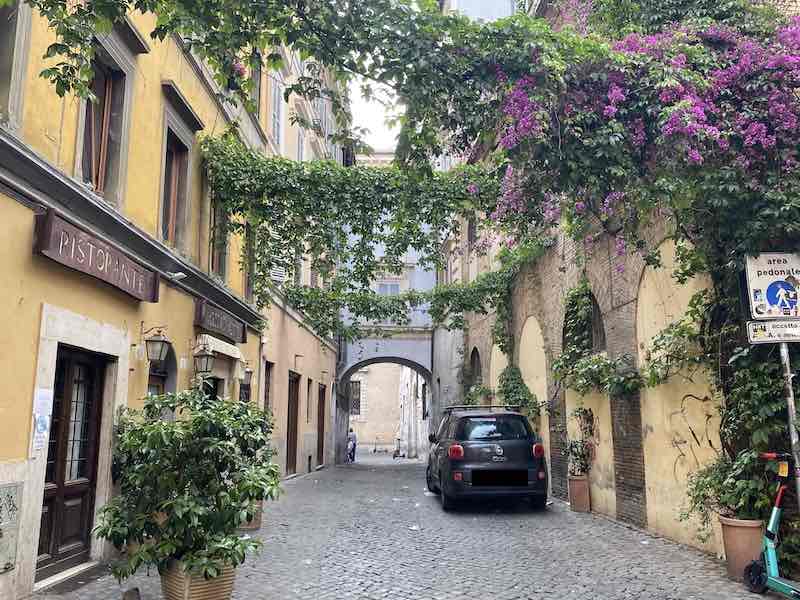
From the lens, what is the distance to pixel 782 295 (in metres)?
6.31

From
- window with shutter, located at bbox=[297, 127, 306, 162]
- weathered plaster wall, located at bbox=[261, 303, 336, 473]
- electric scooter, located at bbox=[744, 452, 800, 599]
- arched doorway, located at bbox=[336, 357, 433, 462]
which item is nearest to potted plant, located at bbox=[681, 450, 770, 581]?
electric scooter, located at bbox=[744, 452, 800, 599]

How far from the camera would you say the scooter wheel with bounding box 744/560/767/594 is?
18.9ft

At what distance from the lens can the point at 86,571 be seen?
6.66m

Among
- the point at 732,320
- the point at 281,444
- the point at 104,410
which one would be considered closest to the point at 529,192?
the point at 732,320

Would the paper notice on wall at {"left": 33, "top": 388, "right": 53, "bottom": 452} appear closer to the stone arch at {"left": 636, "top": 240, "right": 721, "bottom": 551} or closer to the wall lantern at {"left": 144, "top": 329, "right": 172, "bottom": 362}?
the wall lantern at {"left": 144, "top": 329, "right": 172, "bottom": 362}

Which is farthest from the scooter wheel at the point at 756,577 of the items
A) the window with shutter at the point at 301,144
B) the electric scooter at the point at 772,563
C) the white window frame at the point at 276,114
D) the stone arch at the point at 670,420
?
the window with shutter at the point at 301,144

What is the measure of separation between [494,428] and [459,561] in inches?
156

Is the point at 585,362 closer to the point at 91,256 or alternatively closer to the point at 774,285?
the point at 774,285

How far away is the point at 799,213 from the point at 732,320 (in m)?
1.25

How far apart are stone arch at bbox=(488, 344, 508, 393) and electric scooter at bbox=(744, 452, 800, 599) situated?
1124 cm

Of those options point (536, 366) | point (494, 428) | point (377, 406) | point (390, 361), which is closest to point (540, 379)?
point (536, 366)

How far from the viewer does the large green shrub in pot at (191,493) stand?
5270mm

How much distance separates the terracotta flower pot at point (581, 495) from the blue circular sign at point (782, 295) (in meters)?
5.65

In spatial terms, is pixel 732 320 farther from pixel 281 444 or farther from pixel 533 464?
pixel 281 444
